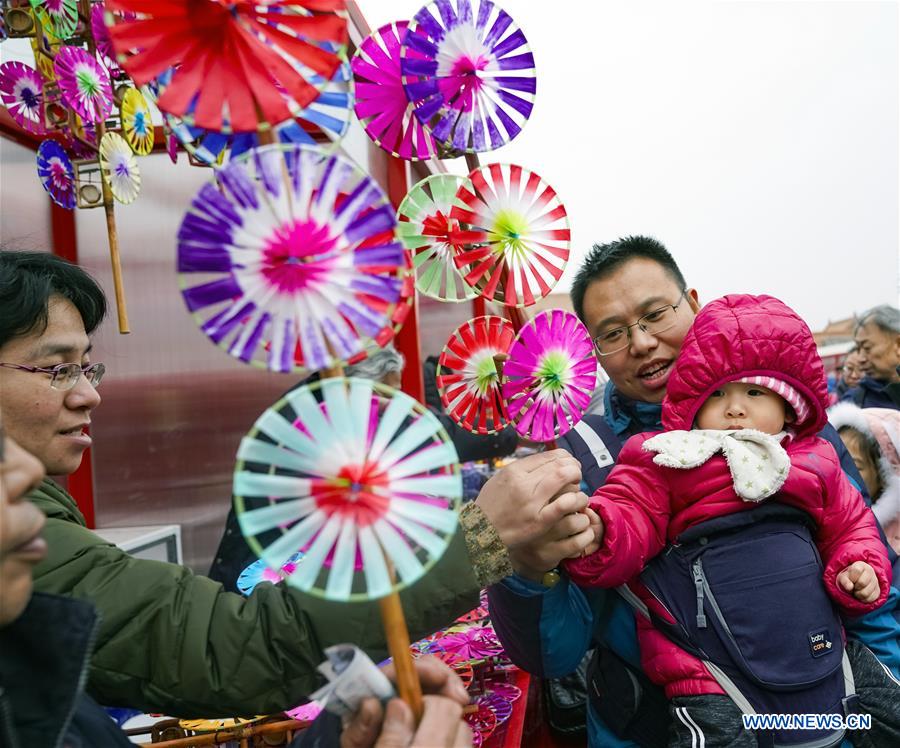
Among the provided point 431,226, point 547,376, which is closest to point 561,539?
point 547,376

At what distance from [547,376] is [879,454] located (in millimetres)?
1822

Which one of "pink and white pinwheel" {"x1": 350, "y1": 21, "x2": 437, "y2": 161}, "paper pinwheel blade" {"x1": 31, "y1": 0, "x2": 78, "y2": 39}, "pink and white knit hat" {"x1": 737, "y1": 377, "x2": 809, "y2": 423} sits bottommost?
"pink and white knit hat" {"x1": 737, "y1": 377, "x2": 809, "y2": 423}

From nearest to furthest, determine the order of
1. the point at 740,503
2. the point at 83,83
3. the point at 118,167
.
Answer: the point at 740,503
the point at 83,83
the point at 118,167

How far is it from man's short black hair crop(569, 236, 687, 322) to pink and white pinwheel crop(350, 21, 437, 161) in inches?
25.2

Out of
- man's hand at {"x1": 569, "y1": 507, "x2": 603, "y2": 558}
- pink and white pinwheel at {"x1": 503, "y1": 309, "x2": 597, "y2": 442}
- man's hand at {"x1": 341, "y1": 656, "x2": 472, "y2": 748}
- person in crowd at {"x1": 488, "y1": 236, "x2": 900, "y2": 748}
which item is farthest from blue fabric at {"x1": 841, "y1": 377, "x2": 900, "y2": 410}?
man's hand at {"x1": 341, "y1": 656, "x2": 472, "y2": 748}

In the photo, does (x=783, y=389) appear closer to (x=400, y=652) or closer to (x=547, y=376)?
(x=547, y=376)

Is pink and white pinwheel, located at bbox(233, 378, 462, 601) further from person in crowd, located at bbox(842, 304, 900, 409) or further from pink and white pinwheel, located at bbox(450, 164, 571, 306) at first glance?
person in crowd, located at bbox(842, 304, 900, 409)

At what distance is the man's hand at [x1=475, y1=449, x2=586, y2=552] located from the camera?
887mm

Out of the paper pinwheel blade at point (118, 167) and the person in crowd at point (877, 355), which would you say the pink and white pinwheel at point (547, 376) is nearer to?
the paper pinwheel blade at point (118, 167)

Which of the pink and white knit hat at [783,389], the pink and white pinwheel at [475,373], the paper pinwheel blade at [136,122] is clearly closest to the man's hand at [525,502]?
the pink and white pinwheel at [475,373]

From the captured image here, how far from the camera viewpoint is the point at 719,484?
117 centimetres

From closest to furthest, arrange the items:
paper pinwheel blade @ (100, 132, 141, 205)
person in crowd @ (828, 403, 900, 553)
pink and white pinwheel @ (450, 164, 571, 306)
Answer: pink and white pinwheel @ (450, 164, 571, 306), paper pinwheel blade @ (100, 132, 141, 205), person in crowd @ (828, 403, 900, 553)

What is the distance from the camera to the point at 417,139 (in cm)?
90

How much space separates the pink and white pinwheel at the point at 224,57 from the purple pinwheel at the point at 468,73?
0.88 ft
